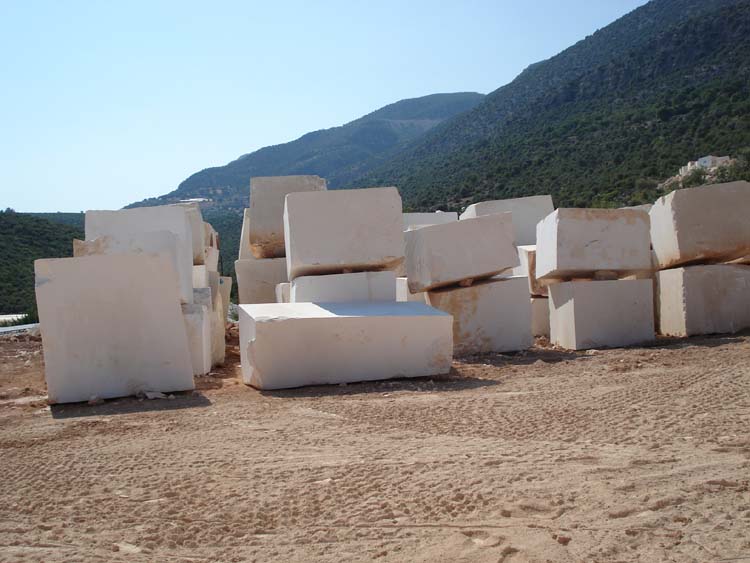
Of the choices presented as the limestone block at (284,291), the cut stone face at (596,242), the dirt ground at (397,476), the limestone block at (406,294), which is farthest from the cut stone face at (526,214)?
the dirt ground at (397,476)

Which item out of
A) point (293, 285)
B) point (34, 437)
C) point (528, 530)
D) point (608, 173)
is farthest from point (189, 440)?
point (608, 173)

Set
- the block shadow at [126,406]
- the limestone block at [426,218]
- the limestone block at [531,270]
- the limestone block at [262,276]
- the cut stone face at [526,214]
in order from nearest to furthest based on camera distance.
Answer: the block shadow at [126,406] < the limestone block at [531,270] < the limestone block at [262,276] < the cut stone face at [526,214] < the limestone block at [426,218]

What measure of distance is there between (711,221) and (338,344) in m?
4.37

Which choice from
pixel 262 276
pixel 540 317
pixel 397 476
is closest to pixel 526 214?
pixel 540 317

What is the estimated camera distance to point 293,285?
6977 mm

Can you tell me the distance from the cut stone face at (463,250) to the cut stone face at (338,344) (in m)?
1.36

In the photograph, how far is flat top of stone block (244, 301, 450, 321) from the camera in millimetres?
5906

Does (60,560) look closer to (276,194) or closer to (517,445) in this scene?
(517,445)

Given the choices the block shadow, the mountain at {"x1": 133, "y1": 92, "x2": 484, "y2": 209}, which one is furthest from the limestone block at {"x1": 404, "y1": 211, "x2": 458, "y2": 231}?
the mountain at {"x1": 133, "y1": 92, "x2": 484, "y2": 209}

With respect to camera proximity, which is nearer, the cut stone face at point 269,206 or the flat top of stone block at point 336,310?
the flat top of stone block at point 336,310

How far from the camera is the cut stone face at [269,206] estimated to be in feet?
31.3

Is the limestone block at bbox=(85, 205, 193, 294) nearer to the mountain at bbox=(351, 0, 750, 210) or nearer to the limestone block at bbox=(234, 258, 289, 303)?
the limestone block at bbox=(234, 258, 289, 303)

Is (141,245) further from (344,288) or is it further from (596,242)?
(596,242)

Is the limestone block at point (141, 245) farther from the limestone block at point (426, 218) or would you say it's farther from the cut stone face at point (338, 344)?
the limestone block at point (426, 218)
